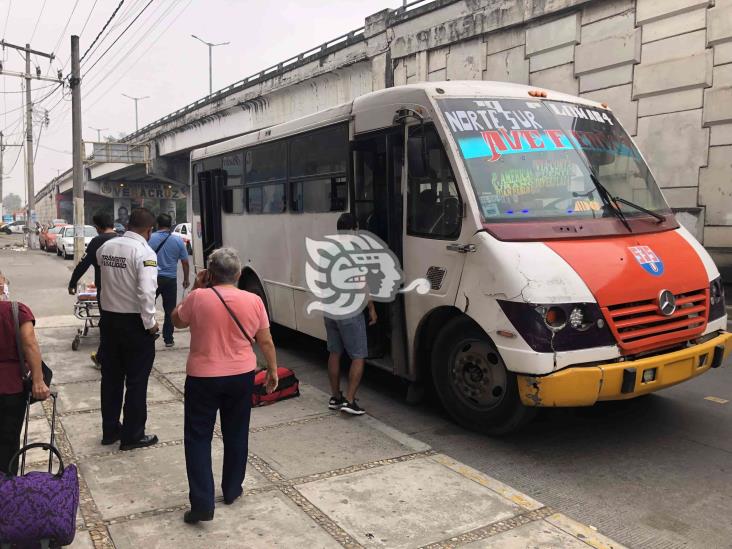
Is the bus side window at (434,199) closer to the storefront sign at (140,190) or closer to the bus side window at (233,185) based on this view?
the bus side window at (233,185)

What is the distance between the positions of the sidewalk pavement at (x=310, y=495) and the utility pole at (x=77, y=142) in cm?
1242

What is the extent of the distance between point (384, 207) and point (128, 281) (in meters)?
2.33

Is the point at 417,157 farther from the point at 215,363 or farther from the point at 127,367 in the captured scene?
the point at 127,367

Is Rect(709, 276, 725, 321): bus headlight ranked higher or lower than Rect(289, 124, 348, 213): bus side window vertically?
lower

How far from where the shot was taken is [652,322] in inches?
172

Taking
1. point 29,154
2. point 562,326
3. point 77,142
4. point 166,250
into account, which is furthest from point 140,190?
point 562,326

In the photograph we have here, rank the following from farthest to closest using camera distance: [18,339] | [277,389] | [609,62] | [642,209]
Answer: [609,62]
[277,389]
[642,209]
[18,339]

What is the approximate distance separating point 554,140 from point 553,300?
1.53m

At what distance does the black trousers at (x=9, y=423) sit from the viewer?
3.30 metres

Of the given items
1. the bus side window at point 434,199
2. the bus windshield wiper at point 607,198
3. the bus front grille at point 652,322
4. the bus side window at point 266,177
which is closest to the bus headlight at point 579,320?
the bus front grille at point 652,322

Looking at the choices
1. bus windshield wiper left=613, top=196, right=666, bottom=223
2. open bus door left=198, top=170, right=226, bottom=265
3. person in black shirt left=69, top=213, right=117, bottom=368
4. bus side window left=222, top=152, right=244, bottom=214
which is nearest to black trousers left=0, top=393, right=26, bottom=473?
person in black shirt left=69, top=213, right=117, bottom=368

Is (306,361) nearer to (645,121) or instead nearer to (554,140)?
(554,140)

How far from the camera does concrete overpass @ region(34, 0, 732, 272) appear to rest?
1262 cm

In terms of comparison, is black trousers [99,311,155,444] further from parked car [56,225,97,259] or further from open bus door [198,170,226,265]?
parked car [56,225,97,259]
